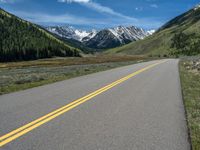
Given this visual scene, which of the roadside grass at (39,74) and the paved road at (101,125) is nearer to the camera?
the paved road at (101,125)

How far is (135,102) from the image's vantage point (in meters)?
10.6

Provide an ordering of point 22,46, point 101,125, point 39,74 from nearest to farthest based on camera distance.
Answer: point 101,125 < point 39,74 < point 22,46

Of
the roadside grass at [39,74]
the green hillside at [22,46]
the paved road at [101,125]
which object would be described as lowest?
the paved road at [101,125]

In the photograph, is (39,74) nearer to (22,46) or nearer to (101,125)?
(101,125)

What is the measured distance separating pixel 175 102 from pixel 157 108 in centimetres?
179

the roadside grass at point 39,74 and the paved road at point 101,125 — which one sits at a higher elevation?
the roadside grass at point 39,74

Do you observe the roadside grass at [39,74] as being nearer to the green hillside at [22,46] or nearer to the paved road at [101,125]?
the paved road at [101,125]

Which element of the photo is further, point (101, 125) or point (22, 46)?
point (22, 46)

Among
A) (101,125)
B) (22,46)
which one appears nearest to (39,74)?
(101,125)

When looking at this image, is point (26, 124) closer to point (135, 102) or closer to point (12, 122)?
point (12, 122)

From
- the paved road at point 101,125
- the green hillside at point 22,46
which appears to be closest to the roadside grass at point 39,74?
the paved road at point 101,125

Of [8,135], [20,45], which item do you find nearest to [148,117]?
[8,135]

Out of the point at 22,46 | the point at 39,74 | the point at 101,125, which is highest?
the point at 22,46

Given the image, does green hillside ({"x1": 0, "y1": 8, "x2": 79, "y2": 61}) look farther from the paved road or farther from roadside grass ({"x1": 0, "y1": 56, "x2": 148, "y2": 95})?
the paved road
